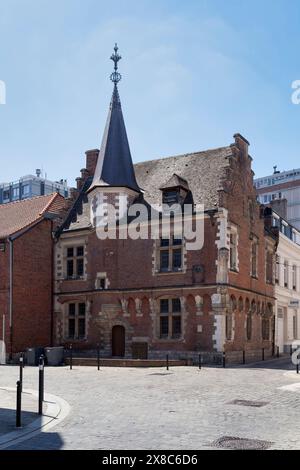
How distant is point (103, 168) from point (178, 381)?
16.9 m

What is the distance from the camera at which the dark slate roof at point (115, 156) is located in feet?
107

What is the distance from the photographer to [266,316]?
3619cm

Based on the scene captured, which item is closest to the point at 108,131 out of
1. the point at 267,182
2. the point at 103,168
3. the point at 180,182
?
the point at 103,168

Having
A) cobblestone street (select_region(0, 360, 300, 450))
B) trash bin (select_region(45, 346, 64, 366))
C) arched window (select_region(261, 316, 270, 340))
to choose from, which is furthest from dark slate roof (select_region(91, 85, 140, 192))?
cobblestone street (select_region(0, 360, 300, 450))

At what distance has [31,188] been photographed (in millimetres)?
100875

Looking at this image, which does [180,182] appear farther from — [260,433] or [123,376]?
[260,433]

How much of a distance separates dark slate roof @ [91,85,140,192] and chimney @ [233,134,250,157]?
251 inches

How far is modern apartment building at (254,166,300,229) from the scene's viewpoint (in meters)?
88.3

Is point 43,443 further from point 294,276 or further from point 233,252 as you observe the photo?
point 294,276

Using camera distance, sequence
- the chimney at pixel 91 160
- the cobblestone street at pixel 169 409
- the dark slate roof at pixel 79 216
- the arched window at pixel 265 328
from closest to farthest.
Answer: the cobblestone street at pixel 169 409 → the dark slate roof at pixel 79 216 → the arched window at pixel 265 328 → the chimney at pixel 91 160

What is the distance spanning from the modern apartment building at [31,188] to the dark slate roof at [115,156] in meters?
64.3

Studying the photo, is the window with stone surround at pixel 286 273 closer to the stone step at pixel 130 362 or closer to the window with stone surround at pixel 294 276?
the window with stone surround at pixel 294 276

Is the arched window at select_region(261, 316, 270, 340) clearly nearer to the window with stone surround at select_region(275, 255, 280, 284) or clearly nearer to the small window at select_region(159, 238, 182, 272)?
the window with stone surround at select_region(275, 255, 280, 284)

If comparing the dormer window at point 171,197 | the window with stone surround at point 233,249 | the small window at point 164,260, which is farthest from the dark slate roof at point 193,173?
the small window at point 164,260
